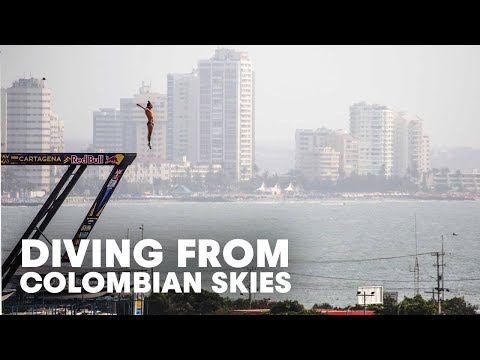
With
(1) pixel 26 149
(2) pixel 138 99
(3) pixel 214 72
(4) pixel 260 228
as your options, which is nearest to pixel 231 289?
(4) pixel 260 228

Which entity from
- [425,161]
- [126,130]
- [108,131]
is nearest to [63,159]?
[108,131]

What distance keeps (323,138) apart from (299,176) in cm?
418

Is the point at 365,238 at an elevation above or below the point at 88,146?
below

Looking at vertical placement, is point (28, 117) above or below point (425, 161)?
above

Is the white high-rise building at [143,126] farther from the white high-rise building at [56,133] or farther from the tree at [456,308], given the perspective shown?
the tree at [456,308]

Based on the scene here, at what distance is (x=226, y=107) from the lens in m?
104

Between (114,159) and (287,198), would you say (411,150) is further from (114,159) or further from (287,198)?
(114,159)

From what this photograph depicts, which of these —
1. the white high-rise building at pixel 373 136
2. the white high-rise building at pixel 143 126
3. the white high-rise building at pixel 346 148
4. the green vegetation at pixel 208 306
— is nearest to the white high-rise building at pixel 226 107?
the white high-rise building at pixel 143 126

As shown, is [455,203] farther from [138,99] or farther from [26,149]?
[26,149]

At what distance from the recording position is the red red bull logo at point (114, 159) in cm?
1420

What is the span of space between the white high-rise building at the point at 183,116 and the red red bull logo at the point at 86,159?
84430mm

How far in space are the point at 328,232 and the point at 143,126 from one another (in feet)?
54.6
